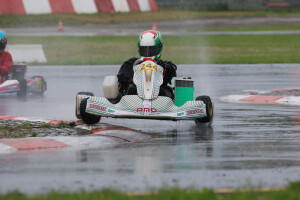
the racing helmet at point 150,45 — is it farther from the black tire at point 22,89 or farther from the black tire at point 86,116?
the black tire at point 22,89

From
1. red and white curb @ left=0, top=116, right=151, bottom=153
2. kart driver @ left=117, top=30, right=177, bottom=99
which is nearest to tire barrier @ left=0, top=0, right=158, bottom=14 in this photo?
kart driver @ left=117, top=30, right=177, bottom=99

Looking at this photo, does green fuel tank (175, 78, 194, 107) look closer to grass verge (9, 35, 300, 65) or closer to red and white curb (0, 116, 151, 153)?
red and white curb (0, 116, 151, 153)

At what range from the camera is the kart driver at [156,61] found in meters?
11.9

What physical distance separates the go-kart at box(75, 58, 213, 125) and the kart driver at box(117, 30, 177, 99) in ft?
0.69

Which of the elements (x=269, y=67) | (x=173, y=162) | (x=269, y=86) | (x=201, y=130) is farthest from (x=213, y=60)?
(x=173, y=162)

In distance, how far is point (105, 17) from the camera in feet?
160

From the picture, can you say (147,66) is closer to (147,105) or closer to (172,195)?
(147,105)

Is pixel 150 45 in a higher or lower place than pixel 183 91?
higher

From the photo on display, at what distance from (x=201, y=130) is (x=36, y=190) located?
185 inches

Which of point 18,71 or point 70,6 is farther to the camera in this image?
point 70,6

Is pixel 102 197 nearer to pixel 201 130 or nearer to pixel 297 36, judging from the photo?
pixel 201 130

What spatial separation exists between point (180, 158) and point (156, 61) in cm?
380

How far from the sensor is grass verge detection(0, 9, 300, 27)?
4406 cm

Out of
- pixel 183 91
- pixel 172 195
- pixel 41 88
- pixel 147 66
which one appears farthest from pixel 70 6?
pixel 172 195
